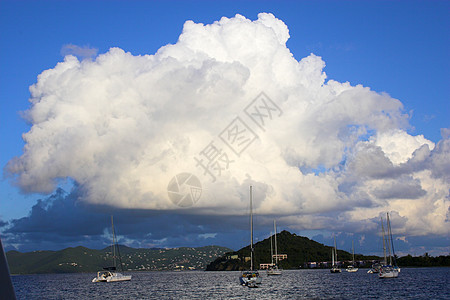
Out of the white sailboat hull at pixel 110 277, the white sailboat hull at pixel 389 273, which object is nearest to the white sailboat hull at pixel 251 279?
the white sailboat hull at pixel 389 273

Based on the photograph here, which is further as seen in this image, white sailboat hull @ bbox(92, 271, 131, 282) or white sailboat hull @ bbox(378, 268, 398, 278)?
white sailboat hull @ bbox(92, 271, 131, 282)

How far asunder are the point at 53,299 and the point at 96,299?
47.5 ft

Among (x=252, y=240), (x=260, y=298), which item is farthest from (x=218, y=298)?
(x=252, y=240)

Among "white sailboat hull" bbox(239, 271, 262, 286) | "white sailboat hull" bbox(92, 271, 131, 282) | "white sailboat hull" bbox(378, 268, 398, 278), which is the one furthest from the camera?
"white sailboat hull" bbox(92, 271, 131, 282)

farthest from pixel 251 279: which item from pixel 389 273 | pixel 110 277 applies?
pixel 110 277

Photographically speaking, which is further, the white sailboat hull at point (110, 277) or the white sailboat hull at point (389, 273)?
the white sailboat hull at point (110, 277)

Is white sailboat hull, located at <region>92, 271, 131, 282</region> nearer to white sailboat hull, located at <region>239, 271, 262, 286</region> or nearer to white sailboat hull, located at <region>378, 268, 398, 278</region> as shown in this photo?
white sailboat hull, located at <region>239, 271, 262, 286</region>

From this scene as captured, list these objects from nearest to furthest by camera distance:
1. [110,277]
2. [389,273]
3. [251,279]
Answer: [251,279], [389,273], [110,277]

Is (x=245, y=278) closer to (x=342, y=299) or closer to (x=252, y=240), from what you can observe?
(x=252, y=240)

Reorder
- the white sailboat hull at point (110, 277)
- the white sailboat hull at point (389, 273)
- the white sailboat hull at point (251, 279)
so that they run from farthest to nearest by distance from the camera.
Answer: the white sailboat hull at point (110, 277) → the white sailboat hull at point (389, 273) → the white sailboat hull at point (251, 279)

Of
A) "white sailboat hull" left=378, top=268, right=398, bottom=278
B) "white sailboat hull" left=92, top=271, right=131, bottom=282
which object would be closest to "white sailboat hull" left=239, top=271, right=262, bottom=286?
"white sailboat hull" left=378, top=268, right=398, bottom=278

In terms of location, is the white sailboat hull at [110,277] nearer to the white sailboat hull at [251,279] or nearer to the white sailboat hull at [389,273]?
the white sailboat hull at [251,279]

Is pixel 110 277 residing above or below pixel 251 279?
above

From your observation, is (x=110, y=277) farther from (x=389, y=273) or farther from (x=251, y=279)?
(x=389, y=273)
